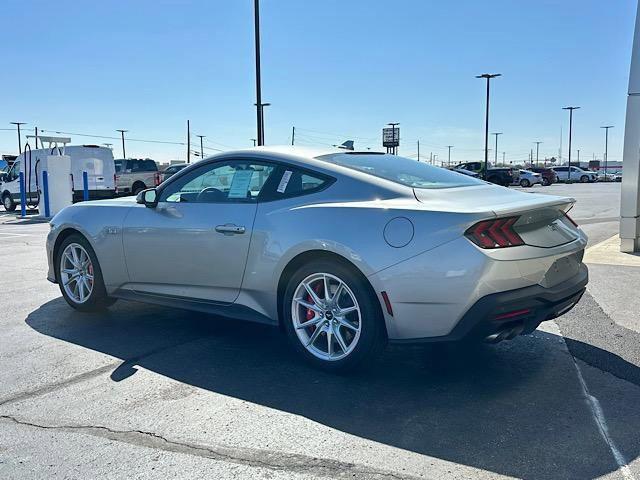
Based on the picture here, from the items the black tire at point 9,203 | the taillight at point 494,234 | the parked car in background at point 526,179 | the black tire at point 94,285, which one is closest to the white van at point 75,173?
the black tire at point 9,203

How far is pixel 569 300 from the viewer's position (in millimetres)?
3922

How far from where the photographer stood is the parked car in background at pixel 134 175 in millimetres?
28953

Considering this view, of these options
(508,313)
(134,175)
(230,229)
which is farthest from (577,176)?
(508,313)

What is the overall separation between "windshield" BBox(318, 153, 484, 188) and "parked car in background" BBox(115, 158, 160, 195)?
2558cm

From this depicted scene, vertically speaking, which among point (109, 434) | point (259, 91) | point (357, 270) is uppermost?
point (259, 91)

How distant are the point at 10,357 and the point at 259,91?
1574 cm

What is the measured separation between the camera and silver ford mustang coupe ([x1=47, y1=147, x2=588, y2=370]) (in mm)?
3523

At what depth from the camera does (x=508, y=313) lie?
11.5 ft

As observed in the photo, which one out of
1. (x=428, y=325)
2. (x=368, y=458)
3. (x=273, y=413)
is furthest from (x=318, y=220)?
(x=368, y=458)

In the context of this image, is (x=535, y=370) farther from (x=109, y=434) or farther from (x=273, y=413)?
(x=109, y=434)

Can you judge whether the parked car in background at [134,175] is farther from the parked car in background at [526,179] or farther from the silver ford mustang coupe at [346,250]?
the parked car in background at [526,179]

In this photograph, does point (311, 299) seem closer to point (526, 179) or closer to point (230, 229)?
point (230, 229)

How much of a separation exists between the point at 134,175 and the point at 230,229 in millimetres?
26117

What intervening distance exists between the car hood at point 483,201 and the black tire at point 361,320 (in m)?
0.67
